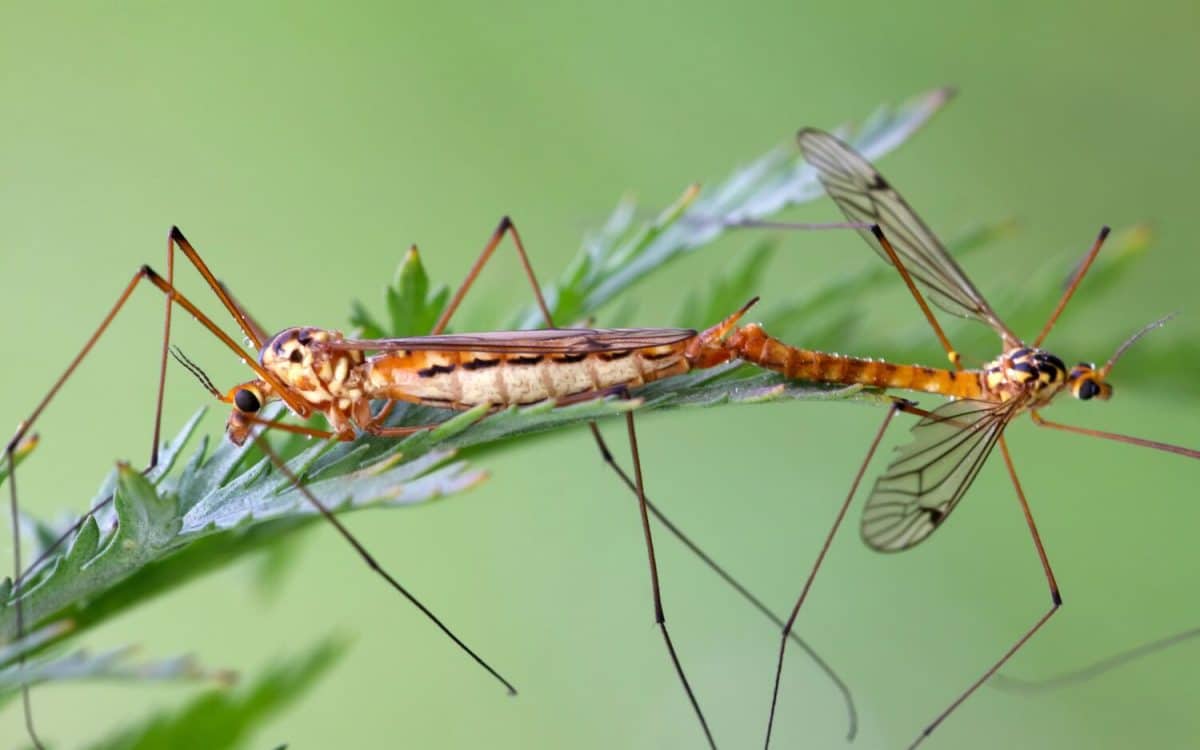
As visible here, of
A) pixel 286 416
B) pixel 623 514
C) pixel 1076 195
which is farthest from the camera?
pixel 1076 195

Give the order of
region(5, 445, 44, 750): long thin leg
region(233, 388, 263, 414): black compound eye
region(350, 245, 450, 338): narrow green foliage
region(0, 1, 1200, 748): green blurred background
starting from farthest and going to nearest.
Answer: region(0, 1, 1200, 748): green blurred background < region(233, 388, 263, 414): black compound eye < region(350, 245, 450, 338): narrow green foliage < region(5, 445, 44, 750): long thin leg

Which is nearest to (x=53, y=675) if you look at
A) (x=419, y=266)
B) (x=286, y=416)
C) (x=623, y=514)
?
(x=419, y=266)

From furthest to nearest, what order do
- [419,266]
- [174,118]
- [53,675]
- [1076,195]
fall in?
[174,118] → [1076,195] → [419,266] → [53,675]

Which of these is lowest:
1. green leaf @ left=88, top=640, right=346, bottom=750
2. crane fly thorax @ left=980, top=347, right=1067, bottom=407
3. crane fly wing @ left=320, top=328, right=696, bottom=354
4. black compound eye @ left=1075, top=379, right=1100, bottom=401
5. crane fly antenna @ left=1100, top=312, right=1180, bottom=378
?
green leaf @ left=88, top=640, right=346, bottom=750

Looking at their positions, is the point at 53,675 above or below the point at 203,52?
below

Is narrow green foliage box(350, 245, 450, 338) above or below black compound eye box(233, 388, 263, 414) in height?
below

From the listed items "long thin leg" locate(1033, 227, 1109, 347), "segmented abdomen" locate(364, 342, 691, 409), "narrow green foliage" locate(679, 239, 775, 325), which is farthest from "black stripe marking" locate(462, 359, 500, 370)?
"long thin leg" locate(1033, 227, 1109, 347)

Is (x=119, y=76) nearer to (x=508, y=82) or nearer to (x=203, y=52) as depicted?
(x=203, y=52)

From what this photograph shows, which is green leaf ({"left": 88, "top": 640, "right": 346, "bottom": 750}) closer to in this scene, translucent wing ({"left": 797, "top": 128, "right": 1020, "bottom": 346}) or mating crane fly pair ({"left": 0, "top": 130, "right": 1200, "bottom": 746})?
mating crane fly pair ({"left": 0, "top": 130, "right": 1200, "bottom": 746})

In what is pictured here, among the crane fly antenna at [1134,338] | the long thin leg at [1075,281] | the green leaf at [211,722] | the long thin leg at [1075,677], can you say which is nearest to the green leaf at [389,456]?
the green leaf at [211,722]
